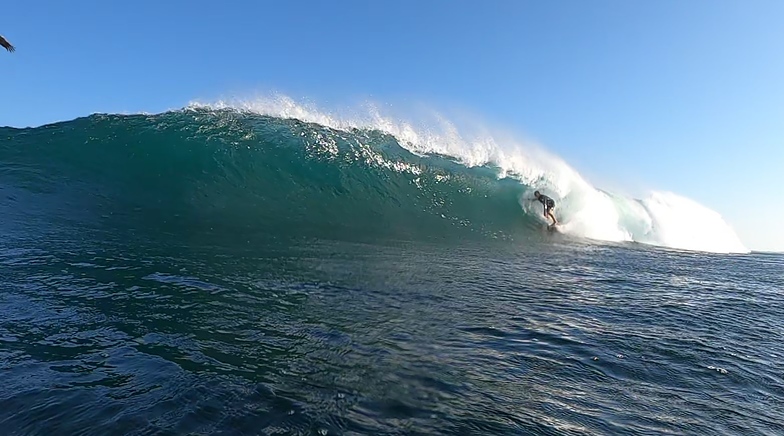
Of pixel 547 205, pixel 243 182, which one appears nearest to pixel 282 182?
pixel 243 182

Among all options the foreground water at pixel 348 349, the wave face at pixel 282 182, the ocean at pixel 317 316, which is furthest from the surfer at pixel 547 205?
the foreground water at pixel 348 349

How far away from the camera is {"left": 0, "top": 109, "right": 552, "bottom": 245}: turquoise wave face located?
1112cm

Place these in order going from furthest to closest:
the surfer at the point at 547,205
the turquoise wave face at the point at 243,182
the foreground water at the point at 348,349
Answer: the surfer at the point at 547,205 → the turquoise wave face at the point at 243,182 → the foreground water at the point at 348,349

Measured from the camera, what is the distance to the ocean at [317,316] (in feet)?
10.6

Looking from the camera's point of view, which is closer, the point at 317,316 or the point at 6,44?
the point at 317,316

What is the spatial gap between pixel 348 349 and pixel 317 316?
1069 mm

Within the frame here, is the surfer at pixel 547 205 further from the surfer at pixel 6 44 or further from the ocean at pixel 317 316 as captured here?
the surfer at pixel 6 44

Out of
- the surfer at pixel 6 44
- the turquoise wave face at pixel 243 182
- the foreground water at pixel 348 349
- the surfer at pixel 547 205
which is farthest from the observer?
the surfer at pixel 547 205

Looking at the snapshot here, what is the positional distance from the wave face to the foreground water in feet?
9.59

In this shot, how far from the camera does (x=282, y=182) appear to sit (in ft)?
48.3

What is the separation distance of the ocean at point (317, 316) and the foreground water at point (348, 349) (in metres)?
0.02

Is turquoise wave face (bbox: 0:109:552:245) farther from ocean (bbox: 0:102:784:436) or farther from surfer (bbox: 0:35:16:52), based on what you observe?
surfer (bbox: 0:35:16:52)

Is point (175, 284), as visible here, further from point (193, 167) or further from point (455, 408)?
point (193, 167)

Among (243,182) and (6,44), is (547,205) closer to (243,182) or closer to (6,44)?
(243,182)
